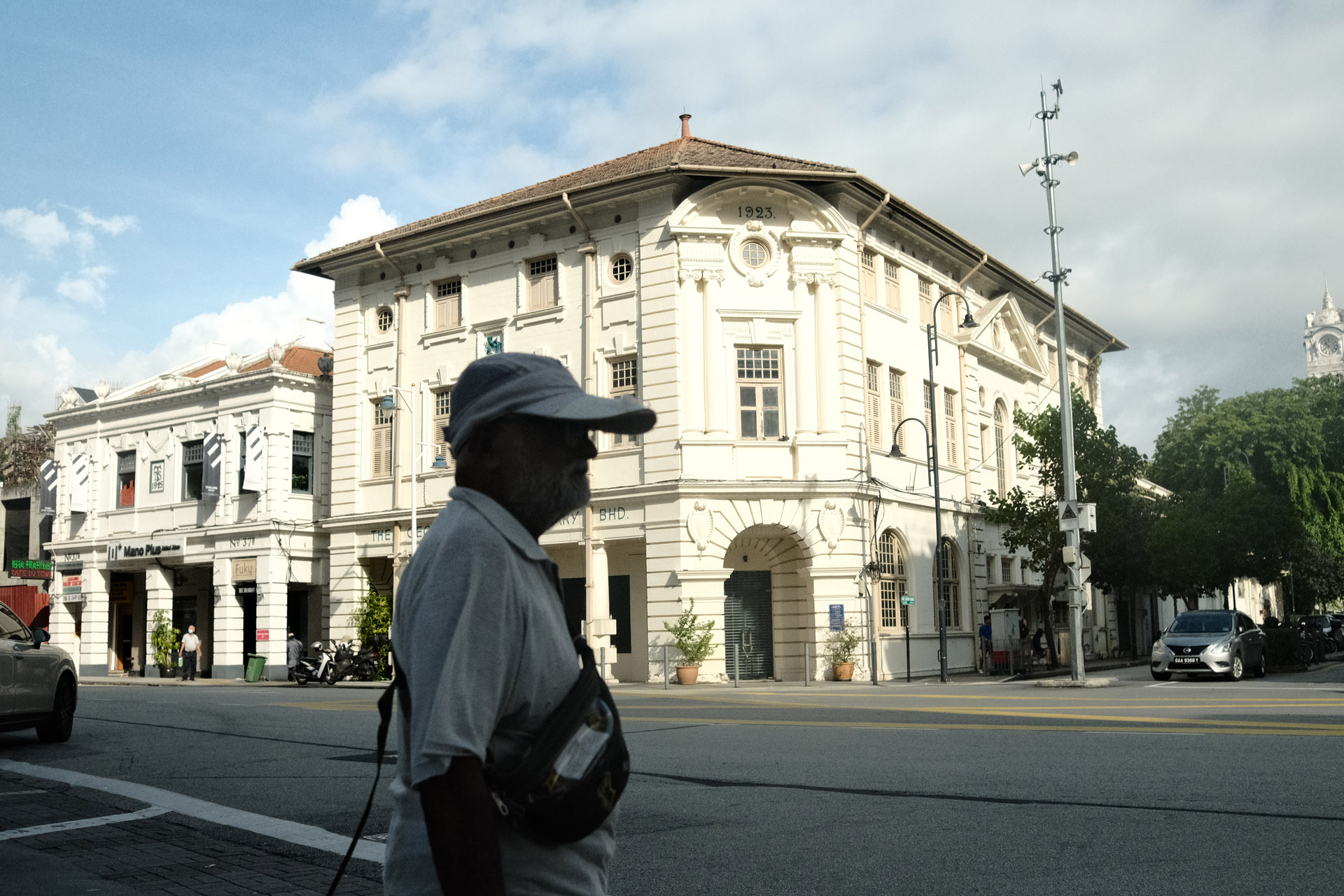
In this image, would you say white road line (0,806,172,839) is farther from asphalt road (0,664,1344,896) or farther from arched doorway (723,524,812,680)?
arched doorway (723,524,812,680)

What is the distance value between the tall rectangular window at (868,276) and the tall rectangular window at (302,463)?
1798 centimetres

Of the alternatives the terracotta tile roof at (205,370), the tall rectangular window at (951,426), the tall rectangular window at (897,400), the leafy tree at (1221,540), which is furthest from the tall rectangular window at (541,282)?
the leafy tree at (1221,540)

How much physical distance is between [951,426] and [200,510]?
23915mm

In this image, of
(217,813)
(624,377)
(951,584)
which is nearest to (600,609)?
(624,377)

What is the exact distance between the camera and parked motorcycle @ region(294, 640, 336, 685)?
3173cm

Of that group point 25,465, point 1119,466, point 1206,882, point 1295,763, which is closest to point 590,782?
point 1206,882

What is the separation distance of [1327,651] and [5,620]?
41238 millimetres

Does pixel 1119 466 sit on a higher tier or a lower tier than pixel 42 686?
higher

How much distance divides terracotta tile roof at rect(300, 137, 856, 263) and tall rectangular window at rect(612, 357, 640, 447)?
14.9ft

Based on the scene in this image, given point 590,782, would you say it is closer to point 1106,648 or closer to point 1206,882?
point 1206,882

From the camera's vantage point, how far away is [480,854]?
6.97 ft

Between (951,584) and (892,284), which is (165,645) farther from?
(892,284)

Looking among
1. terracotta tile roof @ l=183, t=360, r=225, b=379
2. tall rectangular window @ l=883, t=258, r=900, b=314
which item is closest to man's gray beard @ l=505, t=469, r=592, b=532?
tall rectangular window @ l=883, t=258, r=900, b=314

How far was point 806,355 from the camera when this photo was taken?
3053 cm
